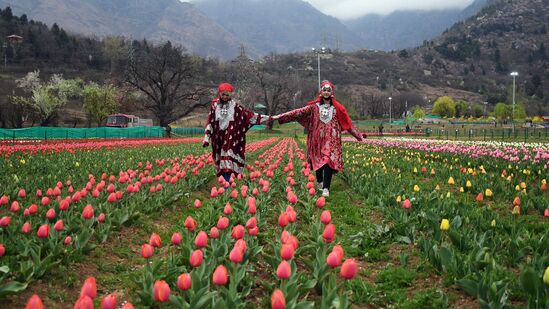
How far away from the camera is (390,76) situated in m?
196

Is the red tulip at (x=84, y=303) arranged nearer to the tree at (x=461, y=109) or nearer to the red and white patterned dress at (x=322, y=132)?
the red and white patterned dress at (x=322, y=132)

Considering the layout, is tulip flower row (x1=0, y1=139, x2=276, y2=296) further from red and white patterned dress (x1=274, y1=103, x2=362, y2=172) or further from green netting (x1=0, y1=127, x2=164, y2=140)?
green netting (x1=0, y1=127, x2=164, y2=140)

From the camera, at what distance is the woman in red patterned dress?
8.90m

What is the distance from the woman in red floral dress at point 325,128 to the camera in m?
8.77

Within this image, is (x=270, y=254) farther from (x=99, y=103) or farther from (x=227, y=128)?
(x=99, y=103)

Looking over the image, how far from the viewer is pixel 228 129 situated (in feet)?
29.3

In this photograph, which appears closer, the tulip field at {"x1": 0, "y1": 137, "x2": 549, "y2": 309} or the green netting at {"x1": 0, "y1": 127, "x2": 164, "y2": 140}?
the tulip field at {"x1": 0, "y1": 137, "x2": 549, "y2": 309}

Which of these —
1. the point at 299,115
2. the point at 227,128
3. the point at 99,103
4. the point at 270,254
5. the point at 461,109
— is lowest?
the point at 270,254

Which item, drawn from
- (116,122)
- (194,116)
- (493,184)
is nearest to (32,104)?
(116,122)

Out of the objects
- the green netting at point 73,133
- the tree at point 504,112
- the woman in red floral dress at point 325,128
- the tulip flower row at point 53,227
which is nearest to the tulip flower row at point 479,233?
the woman in red floral dress at point 325,128

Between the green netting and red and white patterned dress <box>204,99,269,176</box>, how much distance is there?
21979 mm

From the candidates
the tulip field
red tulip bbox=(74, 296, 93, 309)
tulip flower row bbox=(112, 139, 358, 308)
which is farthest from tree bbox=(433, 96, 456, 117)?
red tulip bbox=(74, 296, 93, 309)

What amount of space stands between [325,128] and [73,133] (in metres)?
30.3

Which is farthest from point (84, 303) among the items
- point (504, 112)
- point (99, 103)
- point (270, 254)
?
point (504, 112)
